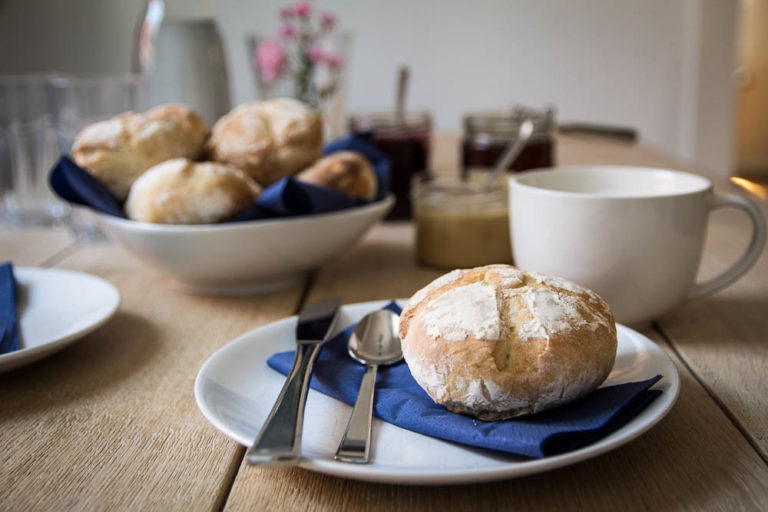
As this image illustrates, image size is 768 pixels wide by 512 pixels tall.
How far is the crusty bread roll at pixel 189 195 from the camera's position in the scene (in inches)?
34.7

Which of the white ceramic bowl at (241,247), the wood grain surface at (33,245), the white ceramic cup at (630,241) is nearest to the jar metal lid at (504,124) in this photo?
the white ceramic bowl at (241,247)

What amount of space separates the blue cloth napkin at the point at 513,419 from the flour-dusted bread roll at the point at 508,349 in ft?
0.04

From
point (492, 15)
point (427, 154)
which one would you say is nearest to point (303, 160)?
point (427, 154)

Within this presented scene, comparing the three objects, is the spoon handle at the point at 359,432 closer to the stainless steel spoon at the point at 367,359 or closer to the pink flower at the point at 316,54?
the stainless steel spoon at the point at 367,359

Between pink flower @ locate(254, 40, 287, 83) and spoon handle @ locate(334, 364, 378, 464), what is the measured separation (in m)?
1.27

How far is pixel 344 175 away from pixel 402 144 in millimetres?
367

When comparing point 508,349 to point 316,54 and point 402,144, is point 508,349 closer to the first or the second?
point 402,144

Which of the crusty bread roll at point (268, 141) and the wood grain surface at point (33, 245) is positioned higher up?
the crusty bread roll at point (268, 141)

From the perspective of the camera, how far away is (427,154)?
53.3 inches

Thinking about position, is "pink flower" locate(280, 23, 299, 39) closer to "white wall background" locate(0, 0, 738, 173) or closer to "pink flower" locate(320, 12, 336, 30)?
"pink flower" locate(320, 12, 336, 30)

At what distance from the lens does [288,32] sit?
1.67 m

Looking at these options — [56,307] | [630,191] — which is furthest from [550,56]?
[56,307]

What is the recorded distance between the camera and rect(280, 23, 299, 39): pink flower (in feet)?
5.46

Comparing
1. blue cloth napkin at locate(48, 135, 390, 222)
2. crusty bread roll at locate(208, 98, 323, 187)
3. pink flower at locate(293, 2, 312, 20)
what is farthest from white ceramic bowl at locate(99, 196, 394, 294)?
pink flower at locate(293, 2, 312, 20)
